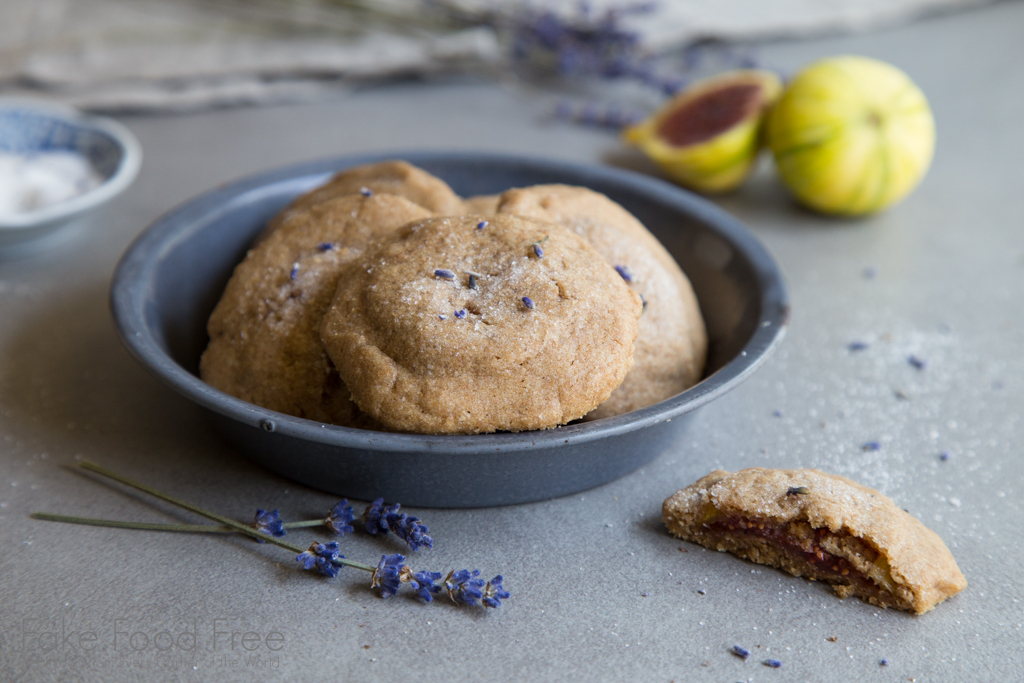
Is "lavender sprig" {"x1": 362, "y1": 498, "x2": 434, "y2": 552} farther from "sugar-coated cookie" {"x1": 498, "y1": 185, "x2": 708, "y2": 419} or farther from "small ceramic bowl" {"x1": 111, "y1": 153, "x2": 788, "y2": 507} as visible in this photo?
"sugar-coated cookie" {"x1": 498, "y1": 185, "x2": 708, "y2": 419}

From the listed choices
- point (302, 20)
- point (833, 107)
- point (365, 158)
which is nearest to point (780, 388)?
point (833, 107)

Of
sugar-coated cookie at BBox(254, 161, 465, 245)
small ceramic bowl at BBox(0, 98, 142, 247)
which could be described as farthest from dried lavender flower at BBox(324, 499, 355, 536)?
small ceramic bowl at BBox(0, 98, 142, 247)

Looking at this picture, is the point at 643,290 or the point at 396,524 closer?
the point at 396,524

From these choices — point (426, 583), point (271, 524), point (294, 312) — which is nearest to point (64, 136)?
point (294, 312)

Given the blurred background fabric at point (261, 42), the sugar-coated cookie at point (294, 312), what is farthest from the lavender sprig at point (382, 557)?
the blurred background fabric at point (261, 42)

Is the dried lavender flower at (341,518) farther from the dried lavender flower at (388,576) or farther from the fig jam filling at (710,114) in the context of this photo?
the fig jam filling at (710,114)

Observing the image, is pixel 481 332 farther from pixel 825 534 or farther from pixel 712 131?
pixel 712 131
